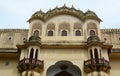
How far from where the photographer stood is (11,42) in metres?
27.1

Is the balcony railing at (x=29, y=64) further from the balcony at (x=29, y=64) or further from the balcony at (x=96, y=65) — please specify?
the balcony at (x=96, y=65)

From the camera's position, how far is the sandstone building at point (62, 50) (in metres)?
20.8

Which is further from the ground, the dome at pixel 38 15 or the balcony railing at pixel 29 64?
the dome at pixel 38 15

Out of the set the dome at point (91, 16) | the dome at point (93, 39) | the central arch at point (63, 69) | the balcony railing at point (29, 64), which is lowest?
the central arch at point (63, 69)

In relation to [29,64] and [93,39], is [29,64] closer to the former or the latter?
[29,64]

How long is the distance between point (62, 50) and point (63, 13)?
16.0 ft

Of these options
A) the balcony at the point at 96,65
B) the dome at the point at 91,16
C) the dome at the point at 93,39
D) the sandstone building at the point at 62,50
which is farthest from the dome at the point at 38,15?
the balcony at the point at 96,65

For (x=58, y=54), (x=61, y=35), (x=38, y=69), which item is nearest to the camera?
(x=38, y=69)

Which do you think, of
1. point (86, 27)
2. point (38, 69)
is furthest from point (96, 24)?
point (38, 69)

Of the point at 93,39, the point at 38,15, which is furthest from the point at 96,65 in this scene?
the point at 38,15

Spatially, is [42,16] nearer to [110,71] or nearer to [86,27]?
[86,27]

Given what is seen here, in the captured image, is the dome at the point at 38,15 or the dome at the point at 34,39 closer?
the dome at the point at 34,39

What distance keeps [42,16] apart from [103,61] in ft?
26.1

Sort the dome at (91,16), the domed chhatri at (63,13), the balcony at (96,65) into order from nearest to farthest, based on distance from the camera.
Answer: the balcony at (96,65) < the dome at (91,16) < the domed chhatri at (63,13)
